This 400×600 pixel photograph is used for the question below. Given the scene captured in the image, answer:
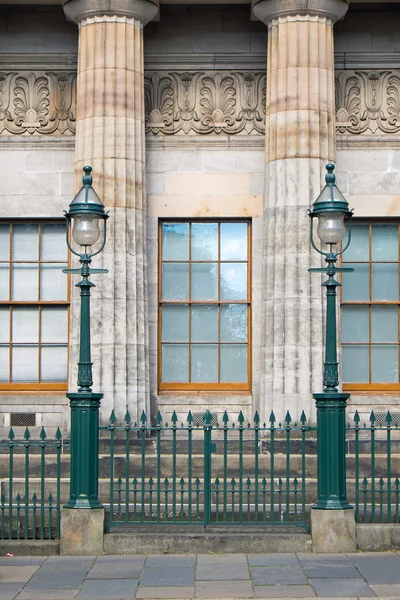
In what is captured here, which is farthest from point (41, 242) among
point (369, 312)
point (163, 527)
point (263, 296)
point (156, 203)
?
point (163, 527)

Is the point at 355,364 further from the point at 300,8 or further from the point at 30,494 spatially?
the point at 30,494

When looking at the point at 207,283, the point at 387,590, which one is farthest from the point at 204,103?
the point at 387,590

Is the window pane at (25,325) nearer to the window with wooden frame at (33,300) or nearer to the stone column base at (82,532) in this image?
the window with wooden frame at (33,300)

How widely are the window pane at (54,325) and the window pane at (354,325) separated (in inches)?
→ 192

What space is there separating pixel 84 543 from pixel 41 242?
310 inches

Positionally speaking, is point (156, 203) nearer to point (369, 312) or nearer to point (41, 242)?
point (41, 242)

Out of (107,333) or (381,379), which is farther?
(381,379)

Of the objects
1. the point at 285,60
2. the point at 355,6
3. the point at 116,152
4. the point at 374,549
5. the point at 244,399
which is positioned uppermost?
the point at 355,6

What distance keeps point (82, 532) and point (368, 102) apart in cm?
990

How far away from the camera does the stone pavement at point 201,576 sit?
36.7 ft

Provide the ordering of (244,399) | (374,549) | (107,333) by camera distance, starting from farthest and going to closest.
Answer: (244,399) → (107,333) → (374,549)

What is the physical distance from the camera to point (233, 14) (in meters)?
19.9

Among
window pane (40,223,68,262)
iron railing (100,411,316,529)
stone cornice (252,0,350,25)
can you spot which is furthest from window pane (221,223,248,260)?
stone cornice (252,0,350,25)

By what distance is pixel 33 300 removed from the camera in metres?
20.0
